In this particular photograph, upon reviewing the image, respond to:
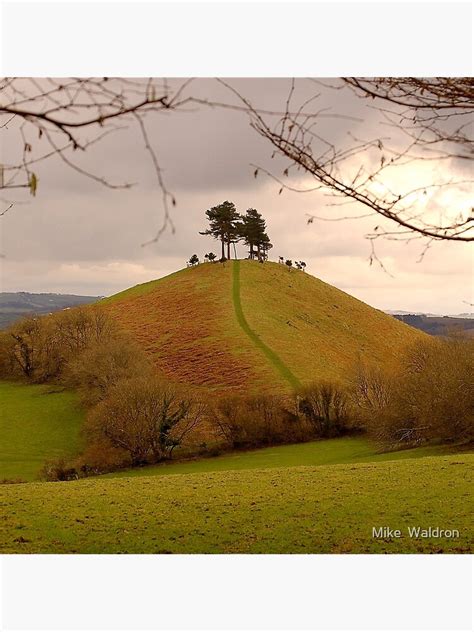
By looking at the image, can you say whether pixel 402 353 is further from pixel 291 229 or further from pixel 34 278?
pixel 34 278

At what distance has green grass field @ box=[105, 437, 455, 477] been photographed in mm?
11599

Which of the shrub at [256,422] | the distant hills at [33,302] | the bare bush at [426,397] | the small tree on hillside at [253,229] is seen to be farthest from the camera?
the bare bush at [426,397]

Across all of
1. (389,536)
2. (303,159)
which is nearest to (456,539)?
(389,536)

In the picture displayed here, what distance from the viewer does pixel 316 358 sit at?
10.2 metres

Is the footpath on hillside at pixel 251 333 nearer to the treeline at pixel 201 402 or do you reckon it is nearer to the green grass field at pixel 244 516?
the treeline at pixel 201 402

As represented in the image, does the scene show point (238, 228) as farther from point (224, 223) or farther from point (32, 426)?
point (32, 426)

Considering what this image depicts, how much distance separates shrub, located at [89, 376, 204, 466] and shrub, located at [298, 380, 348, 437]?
226 centimetres

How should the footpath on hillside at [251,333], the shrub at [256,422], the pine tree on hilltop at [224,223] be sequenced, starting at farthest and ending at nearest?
the shrub at [256,422]
the footpath on hillside at [251,333]
the pine tree on hilltop at [224,223]

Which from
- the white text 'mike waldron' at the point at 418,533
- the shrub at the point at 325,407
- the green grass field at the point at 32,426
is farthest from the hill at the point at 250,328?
the white text 'mike waldron' at the point at 418,533

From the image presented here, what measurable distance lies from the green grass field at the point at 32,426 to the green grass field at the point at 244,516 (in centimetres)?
315

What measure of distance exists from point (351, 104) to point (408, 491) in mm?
4535

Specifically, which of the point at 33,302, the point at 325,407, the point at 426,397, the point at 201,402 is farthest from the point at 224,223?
the point at 426,397

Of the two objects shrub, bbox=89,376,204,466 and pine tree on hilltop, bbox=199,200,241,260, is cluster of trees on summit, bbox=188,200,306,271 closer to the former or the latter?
pine tree on hilltop, bbox=199,200,241,260

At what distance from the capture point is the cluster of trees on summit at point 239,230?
25.2ft
